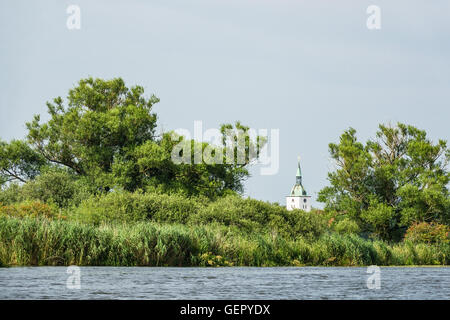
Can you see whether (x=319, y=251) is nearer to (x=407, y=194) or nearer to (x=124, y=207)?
(x=124, y=207)

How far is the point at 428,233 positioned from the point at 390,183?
9.48m

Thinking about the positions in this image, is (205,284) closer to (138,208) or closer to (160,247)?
(160,247)

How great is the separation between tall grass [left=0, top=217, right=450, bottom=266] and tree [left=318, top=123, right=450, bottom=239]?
2266 centimetres

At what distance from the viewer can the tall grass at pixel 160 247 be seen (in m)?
30.6

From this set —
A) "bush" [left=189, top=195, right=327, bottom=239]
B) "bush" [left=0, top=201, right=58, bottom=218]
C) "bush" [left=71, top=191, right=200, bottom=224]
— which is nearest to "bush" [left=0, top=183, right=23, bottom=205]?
"bush" [left=0, top=201, right=58, bottom=218]

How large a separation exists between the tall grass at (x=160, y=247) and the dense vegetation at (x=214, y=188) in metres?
0.12

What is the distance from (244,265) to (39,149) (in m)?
36.0

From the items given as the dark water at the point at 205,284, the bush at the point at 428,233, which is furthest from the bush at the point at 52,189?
the dark water at the point at 205,284

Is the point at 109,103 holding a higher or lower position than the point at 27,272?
higher

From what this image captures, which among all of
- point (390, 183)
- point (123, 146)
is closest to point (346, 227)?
point (390, 183)

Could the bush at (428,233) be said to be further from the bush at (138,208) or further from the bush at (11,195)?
the bush at (11,195)

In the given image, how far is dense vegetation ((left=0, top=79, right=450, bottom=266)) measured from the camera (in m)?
43.8
